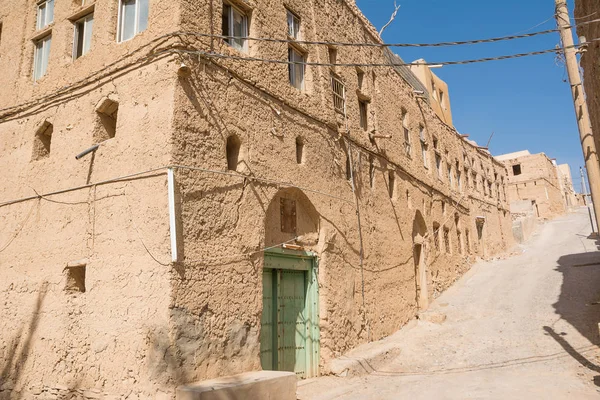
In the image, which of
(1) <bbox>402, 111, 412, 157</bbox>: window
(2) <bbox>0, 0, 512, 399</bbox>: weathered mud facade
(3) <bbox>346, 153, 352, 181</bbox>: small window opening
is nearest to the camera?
(2) <bbox>0, 0, 512, 399</bbox>: weathered mud facade

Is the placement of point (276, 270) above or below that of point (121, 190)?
below

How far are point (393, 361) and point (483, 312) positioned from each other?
4.46 meters

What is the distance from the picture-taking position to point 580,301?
12531 millimetres

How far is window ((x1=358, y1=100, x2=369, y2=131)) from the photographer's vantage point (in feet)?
43.5

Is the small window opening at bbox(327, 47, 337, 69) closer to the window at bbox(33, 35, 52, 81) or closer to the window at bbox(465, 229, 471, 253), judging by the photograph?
the window at bbox(33, 35, 52, 81)

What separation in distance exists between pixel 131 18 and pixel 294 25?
3.94 meters

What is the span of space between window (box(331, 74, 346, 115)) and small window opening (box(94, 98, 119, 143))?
547 cm

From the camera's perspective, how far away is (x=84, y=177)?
7.76m

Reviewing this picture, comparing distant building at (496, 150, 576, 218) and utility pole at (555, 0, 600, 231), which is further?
distant building at (496, 150, 576, 218)

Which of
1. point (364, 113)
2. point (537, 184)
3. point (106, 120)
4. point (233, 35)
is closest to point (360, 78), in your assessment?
point (364, 113)

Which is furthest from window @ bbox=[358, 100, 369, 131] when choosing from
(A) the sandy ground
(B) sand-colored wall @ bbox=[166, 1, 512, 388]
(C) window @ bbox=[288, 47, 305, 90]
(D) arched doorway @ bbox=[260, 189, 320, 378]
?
(A) the sandy ground

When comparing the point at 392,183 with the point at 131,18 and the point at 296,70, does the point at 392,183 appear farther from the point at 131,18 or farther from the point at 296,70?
the point at 131,18

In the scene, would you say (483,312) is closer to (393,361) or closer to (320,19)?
(393,361)

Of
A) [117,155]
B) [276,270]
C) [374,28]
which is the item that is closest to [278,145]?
[276,270]
